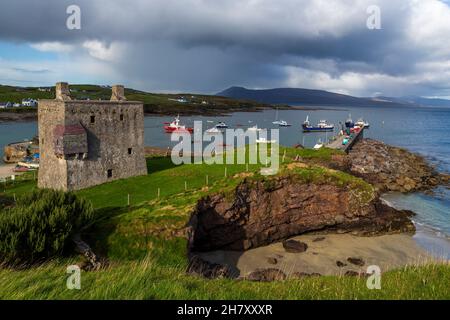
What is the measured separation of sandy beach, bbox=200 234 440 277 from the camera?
83.3 ft

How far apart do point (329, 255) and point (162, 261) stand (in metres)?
14.3

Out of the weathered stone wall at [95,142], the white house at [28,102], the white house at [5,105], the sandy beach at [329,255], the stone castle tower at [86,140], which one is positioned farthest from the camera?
the white house at [28,102]

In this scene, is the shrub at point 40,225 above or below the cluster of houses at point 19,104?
below

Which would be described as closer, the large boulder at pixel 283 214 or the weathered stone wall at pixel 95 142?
the large boulder at pixel 283 214

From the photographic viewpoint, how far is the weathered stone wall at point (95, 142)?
29.0m

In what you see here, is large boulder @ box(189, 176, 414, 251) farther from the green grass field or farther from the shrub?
the shrub

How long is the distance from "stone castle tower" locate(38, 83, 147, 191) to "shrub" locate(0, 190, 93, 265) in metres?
10.2

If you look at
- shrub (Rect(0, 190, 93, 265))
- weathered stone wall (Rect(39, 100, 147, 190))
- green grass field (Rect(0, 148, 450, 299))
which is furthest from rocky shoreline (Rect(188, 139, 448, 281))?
weathered stone wall (Rect(39, 100, 147, 190))

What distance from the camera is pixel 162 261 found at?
66.7 feet

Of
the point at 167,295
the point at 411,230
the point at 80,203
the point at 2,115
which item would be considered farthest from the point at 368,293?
the point at 2,115

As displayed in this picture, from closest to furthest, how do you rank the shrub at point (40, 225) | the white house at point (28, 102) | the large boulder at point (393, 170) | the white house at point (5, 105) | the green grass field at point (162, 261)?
1. the green grass field at point (162, 261)
2. the shrub at point (40, 225)
3. the large boulder at point (393, 170)
4. the white house at point (5, 105)
5. the white house at point (28, 102)

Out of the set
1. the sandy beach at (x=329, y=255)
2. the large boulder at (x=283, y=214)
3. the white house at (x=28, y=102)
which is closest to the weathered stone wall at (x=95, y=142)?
the large boulder at (x=283, y=214)

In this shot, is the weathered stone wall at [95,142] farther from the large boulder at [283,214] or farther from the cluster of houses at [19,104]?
the cluster of houses at [19,104]
